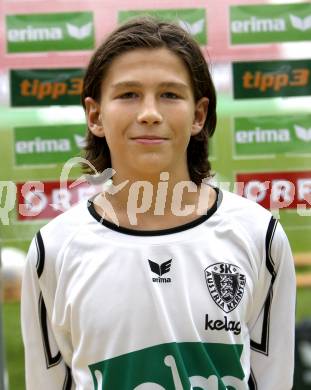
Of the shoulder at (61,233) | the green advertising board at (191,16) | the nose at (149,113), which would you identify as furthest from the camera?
the green advertising board at (191,16)

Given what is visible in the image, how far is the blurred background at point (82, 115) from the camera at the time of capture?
7.22 feet

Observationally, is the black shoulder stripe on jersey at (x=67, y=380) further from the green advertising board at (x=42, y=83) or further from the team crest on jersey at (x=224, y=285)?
the green advertising board at (x=42, y=83)

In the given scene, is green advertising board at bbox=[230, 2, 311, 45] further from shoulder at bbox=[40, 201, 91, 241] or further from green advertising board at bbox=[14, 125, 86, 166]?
shoulder at bbox=[40, 201, 91, 241]

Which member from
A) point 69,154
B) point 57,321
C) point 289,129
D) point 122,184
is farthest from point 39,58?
point 57,321

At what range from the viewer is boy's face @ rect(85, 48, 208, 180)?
130cm

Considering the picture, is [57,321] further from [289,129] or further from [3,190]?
[289,129]

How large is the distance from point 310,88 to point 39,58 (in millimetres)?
826

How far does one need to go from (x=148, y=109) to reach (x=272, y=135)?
1.02 metres

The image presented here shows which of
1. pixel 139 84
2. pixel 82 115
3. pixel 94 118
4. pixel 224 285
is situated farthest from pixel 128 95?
pixel 82 115

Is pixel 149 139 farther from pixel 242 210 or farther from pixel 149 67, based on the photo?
pixel 242 210

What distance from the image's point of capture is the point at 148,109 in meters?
1.29

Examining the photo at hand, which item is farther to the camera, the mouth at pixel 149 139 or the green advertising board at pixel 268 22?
the green advertising board at pixel 268 22

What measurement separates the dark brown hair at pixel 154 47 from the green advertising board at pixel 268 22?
0.77m

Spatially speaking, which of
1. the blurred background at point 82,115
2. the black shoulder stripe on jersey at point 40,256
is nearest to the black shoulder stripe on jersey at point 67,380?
the black shoulder stripe on jersey at point 40,256
